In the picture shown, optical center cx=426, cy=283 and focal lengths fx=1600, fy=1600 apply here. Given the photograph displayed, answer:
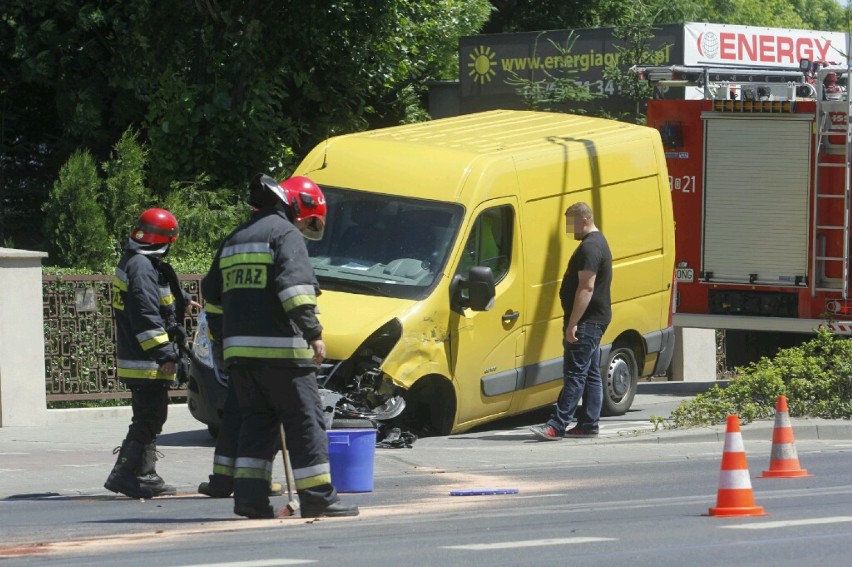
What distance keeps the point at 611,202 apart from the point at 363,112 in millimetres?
9849

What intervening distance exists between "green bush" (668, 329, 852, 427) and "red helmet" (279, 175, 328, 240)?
17.5 feet

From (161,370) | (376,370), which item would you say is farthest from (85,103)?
(161,370)

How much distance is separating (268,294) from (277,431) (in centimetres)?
75

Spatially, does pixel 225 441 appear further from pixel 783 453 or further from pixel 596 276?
pixel 596 276

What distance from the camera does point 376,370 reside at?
11.6 m

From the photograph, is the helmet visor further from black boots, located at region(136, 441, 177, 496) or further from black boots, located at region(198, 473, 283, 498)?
black boots, located at region(136, 441, 177, 496)

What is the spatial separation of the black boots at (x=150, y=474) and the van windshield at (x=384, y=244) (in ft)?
9.54

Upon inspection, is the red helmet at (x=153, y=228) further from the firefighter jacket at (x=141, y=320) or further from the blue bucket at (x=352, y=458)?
the blue bucket at (x=352, y=458)

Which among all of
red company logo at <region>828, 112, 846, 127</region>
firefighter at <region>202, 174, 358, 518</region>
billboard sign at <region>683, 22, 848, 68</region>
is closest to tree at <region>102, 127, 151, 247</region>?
red company logo at <region>828, 112, 846, 127</region>

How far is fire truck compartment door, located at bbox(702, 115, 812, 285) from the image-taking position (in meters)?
Answer: 16.4

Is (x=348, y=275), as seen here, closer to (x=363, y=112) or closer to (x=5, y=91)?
(x=363, y=112)

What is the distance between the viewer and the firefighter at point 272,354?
26.8 ft

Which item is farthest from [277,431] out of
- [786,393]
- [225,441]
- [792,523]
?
[786,393]

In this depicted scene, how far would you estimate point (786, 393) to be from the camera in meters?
13.4
